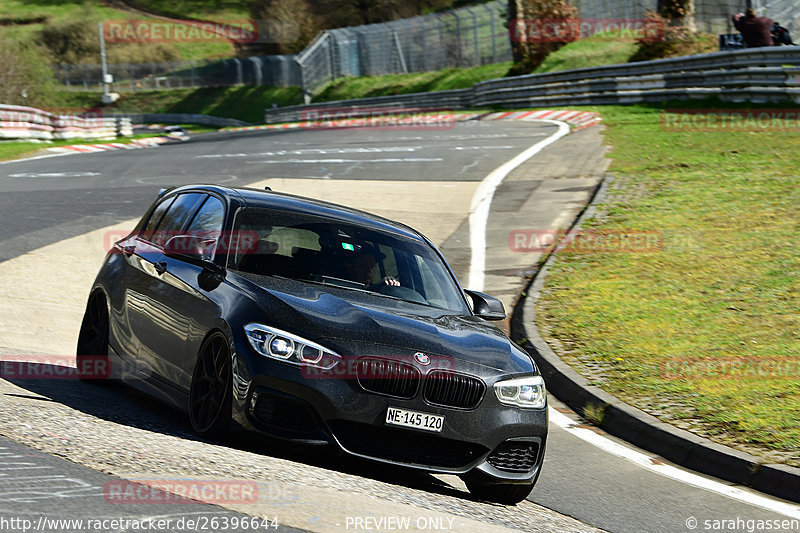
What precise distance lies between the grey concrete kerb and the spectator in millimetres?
22045

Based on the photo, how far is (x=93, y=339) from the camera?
8.40m

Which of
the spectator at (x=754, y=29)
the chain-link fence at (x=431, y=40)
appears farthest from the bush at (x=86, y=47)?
the spectator at (x=754, y=29)

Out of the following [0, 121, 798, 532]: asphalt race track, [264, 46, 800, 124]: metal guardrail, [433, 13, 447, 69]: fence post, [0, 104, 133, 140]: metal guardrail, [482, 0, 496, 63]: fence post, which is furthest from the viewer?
[433, 13, 447, 69]: fence post

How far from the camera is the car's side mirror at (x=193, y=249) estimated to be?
7.00 meters

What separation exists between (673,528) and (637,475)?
3.73 feet

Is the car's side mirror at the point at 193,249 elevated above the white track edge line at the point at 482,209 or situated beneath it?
elevated above

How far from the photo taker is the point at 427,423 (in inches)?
236

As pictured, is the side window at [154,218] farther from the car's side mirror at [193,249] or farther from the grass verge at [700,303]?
the grass verge at [700,303]

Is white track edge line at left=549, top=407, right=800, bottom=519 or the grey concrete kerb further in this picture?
the grey concrete kerb

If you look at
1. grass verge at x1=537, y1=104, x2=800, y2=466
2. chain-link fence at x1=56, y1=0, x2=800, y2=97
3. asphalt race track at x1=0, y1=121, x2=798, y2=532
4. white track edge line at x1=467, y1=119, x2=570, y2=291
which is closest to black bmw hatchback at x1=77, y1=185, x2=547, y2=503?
asphalt race track at x1=0, y1=121, x2=798, y2=532

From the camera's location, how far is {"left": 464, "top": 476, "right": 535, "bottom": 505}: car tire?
20.9ft

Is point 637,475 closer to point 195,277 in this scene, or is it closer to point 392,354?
point 392,354

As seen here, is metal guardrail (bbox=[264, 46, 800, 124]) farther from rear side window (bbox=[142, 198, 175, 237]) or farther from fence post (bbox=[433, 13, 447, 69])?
rear side window (bbox=[142, 198, 175, 237])

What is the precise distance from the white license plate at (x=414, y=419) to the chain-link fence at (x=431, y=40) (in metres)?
31.5
